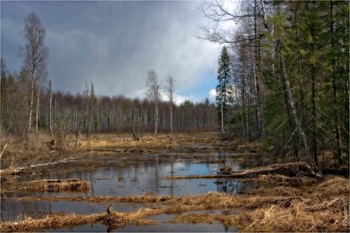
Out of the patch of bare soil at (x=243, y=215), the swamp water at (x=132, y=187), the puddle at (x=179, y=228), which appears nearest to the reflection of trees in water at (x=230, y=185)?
the swamp water at (x=132, y=187)

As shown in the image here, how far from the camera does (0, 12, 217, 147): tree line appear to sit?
3900 centimetres

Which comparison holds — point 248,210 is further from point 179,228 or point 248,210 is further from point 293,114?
point 293,114

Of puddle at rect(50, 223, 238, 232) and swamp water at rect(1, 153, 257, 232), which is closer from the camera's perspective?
puddle at rect(50, 223, 238, 232)

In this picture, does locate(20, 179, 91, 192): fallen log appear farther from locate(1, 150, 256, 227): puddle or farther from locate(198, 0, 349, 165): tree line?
locate(198, 0, 349, 165): tree line

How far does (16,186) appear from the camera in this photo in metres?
17.4

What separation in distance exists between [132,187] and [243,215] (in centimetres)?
763

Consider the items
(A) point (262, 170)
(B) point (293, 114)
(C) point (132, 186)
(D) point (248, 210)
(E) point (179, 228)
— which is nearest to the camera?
(E) point (179, 228)

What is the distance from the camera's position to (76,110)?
11012cm

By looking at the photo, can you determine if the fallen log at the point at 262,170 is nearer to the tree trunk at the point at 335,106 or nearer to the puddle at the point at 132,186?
the puddle at the point at 132,186

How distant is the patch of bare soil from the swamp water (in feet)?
1.39

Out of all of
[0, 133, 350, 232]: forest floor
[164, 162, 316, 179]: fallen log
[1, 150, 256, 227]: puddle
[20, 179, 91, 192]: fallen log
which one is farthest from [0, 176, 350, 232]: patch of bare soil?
[20, 179, 91, 192]: fallen log

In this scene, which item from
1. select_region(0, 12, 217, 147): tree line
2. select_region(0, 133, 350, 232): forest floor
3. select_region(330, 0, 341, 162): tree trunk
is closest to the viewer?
select_region(0, 133, 350, 232): forest floor

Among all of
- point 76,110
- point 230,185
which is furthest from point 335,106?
point 76,110

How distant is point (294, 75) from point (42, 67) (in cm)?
2802
